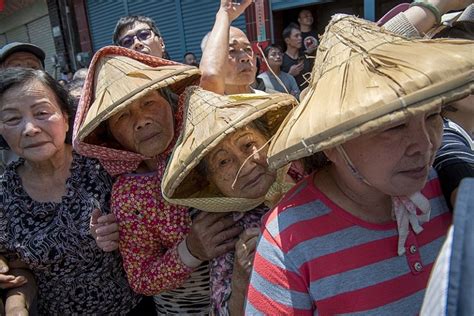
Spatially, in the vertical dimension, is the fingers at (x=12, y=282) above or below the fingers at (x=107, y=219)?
below

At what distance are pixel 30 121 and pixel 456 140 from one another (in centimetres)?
144

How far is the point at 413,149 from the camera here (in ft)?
2.47

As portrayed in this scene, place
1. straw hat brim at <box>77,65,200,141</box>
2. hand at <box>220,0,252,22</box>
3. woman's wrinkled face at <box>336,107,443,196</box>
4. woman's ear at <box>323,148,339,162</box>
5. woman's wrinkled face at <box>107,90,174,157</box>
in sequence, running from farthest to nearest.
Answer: hand at <box>220,0,252,22</box> < woman's wrinkled face at <box>107,90,174,157</box> < straw hat brim at <box>77,65,200,141</box> < woman's ear at <box>323,148,339,162</box> < woman's wrinkled face at <box>336,107,443,196</box>

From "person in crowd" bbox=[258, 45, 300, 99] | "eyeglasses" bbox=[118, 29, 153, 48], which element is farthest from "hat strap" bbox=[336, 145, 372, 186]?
"eyeglasses" bbox=[118, 29, 153, 48]

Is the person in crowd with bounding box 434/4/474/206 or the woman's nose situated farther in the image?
the woman's nose

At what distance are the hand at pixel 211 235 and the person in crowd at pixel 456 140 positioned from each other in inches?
23.3

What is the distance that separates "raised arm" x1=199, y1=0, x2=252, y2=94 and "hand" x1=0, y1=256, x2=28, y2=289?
1015 millimetres

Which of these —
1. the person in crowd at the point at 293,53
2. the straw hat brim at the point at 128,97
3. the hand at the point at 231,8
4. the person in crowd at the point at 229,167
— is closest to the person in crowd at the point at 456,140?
the person in crowd at the point at 229,167

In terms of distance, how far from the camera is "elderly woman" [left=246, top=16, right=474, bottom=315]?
2.21ft

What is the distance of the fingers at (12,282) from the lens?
147 centimetres

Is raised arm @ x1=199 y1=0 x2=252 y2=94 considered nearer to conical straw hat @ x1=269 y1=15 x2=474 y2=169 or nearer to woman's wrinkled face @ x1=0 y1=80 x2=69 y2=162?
woman's wrinkled face @ x1=0 y1=80 x2=69 y2=162

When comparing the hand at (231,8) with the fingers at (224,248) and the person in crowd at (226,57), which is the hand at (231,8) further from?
the fingers at (224,248)

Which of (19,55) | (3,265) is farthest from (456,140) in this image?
(19,55)

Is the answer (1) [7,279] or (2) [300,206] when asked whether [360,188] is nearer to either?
(2) [300,206]
